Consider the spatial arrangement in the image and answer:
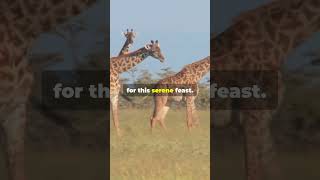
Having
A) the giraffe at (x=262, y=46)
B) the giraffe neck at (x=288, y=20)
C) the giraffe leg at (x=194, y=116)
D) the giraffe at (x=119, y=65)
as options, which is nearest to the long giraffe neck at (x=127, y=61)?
the giraffe at (x=119, y=65)

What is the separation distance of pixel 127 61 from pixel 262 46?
1.86 meters

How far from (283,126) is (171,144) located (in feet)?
4.38

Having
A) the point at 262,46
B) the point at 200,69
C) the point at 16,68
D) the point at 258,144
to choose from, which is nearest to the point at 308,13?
the point at 262,46

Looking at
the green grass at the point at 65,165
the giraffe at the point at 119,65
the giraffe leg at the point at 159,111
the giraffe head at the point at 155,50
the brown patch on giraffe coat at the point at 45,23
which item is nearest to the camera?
the brown patch on giraffe coat at the point at 45,23

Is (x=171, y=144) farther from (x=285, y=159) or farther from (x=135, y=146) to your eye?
(x=285, y=159)

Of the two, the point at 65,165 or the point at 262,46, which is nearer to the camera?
the point at 262,46

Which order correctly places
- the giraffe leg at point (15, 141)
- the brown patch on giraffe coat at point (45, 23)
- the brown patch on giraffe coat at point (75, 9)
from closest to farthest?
the giraffe leg at point (15, 141) < the brown patch on giraffe coat at point (45, 23) < the brown patch on giraffe coat at point (75, 9)

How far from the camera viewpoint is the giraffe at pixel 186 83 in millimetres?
4781

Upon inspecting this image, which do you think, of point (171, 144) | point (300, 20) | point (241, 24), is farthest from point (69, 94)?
point (300, 20)

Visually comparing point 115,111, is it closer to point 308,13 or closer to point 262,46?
point 262,46

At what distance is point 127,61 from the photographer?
5.04 metres

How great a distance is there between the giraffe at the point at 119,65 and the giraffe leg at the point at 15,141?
1.77 metres

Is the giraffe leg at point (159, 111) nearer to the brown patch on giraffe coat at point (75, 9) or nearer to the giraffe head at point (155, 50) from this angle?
the giraffe head at point (155, 50)

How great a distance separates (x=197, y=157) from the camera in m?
4.36
